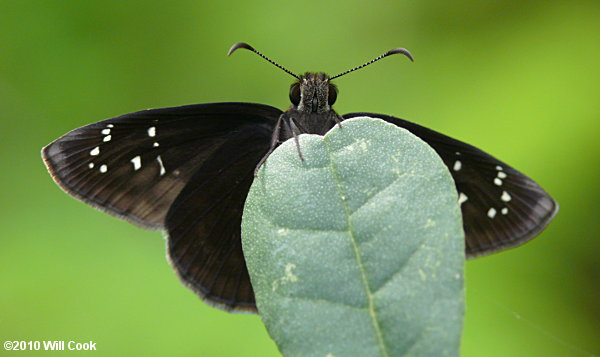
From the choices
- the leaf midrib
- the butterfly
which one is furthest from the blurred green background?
the leaf midrib

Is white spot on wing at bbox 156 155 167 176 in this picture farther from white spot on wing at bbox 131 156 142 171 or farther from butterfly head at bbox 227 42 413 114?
butterfly head at bbox 227 42 413 114

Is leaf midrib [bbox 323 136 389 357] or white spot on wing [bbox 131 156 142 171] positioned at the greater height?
leaf midrib [bbox 323 136 389 357]

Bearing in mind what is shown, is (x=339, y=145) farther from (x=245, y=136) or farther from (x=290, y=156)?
(x=245, y=136)

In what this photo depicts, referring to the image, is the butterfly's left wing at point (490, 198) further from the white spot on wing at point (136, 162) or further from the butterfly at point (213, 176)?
the white spot on wing at point (136, 162)

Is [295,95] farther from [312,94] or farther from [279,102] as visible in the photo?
[279,102]

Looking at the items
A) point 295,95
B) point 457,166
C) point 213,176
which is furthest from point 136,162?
point 457,166

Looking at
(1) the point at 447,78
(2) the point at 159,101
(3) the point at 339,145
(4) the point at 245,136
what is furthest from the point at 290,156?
(1) the point at 447,78

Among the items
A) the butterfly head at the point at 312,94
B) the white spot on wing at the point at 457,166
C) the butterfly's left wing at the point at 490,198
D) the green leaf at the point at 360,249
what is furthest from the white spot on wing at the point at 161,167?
the green leaf at the point at 360,249
